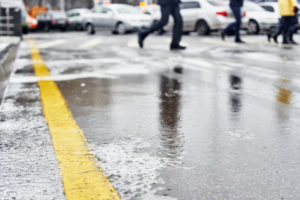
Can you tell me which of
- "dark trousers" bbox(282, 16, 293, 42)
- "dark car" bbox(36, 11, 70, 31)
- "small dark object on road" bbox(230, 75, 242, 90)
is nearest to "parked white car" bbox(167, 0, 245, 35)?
"dark trousers" bbox(282, 16, 293, 42)

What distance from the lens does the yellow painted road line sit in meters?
2.72

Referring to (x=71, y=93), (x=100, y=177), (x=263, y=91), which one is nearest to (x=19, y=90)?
(x=71, y=93)

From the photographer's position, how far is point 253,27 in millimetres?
22234

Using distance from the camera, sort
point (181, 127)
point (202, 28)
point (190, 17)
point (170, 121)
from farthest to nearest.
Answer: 1. point (190, 17)
2. point (202, 28)
3. point (170, 121)
4. point (181, 127)

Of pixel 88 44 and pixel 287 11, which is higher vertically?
pixel 287 11

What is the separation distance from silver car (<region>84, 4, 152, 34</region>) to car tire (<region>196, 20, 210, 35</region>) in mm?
4100

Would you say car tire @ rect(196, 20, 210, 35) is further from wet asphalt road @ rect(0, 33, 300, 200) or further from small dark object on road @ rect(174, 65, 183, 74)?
wet asphalt road @ rect(0, 33, 300, 200)

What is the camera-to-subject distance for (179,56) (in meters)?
10.7

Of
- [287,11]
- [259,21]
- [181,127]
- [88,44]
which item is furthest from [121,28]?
[181,127]

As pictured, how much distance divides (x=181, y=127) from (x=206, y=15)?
712 inches

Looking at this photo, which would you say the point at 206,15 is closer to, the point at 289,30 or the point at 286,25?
the point at 289,30

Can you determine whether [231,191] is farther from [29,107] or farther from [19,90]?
[19,90]

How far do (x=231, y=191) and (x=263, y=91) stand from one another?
133 inches

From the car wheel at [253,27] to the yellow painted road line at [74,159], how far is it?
1762cm
